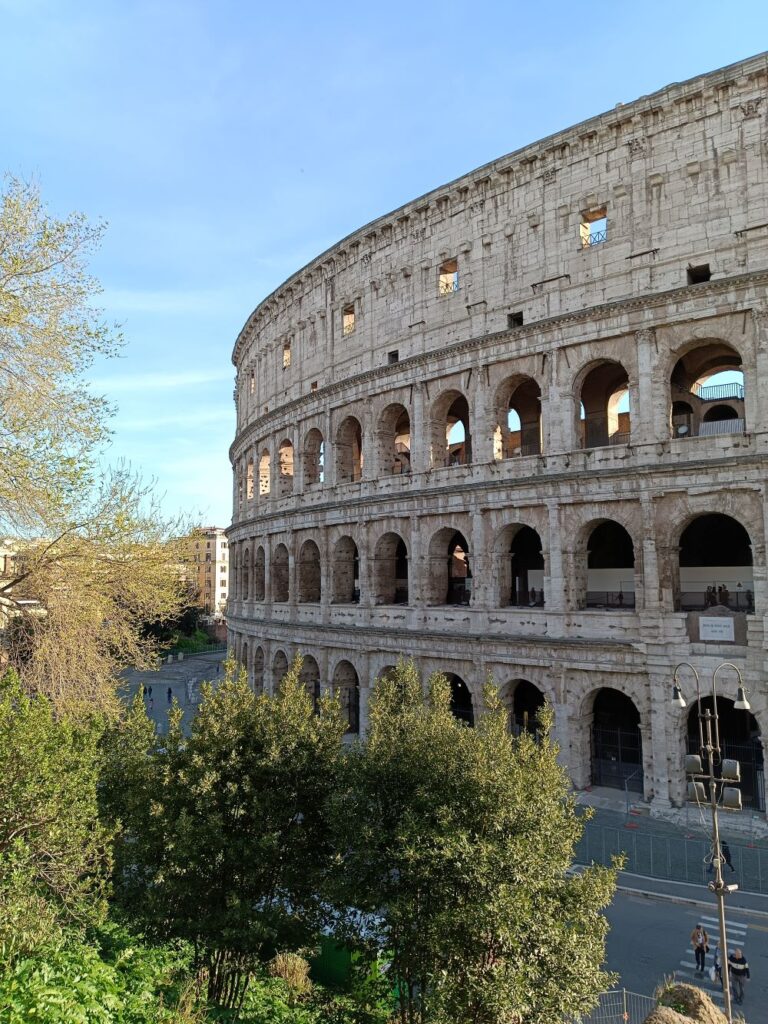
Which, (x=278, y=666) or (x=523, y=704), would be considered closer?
(x=523, y=704)

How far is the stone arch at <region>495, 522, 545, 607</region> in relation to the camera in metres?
24.7

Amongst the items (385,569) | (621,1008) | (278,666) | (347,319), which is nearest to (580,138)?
(347,319)

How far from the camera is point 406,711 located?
13.1 metres

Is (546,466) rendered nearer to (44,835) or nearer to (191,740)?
(191,740)

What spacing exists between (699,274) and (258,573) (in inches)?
1003

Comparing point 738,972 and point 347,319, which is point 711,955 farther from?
point 347,319

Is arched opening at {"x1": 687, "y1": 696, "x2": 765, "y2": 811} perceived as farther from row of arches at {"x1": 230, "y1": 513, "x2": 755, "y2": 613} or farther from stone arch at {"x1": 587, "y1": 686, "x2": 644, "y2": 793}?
row of arches at {"x1": 230, "y1": 513, "x2": 755, "y2": 613}

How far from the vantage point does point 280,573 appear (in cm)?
3606

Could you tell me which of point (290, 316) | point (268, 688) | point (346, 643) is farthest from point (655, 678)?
point (290, 316)

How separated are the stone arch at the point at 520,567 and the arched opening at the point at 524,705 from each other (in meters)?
3.03

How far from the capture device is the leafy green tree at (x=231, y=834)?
10.8m

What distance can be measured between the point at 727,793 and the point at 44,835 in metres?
10.3

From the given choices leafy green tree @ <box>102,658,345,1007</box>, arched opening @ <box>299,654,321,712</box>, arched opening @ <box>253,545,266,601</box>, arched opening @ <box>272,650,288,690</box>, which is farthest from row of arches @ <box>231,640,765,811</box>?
arched opening @ <box>253,545,266,601</box>

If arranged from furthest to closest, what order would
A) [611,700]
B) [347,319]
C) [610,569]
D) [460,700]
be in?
[347,319]
[460,700]
[610,569]
[611,700]
